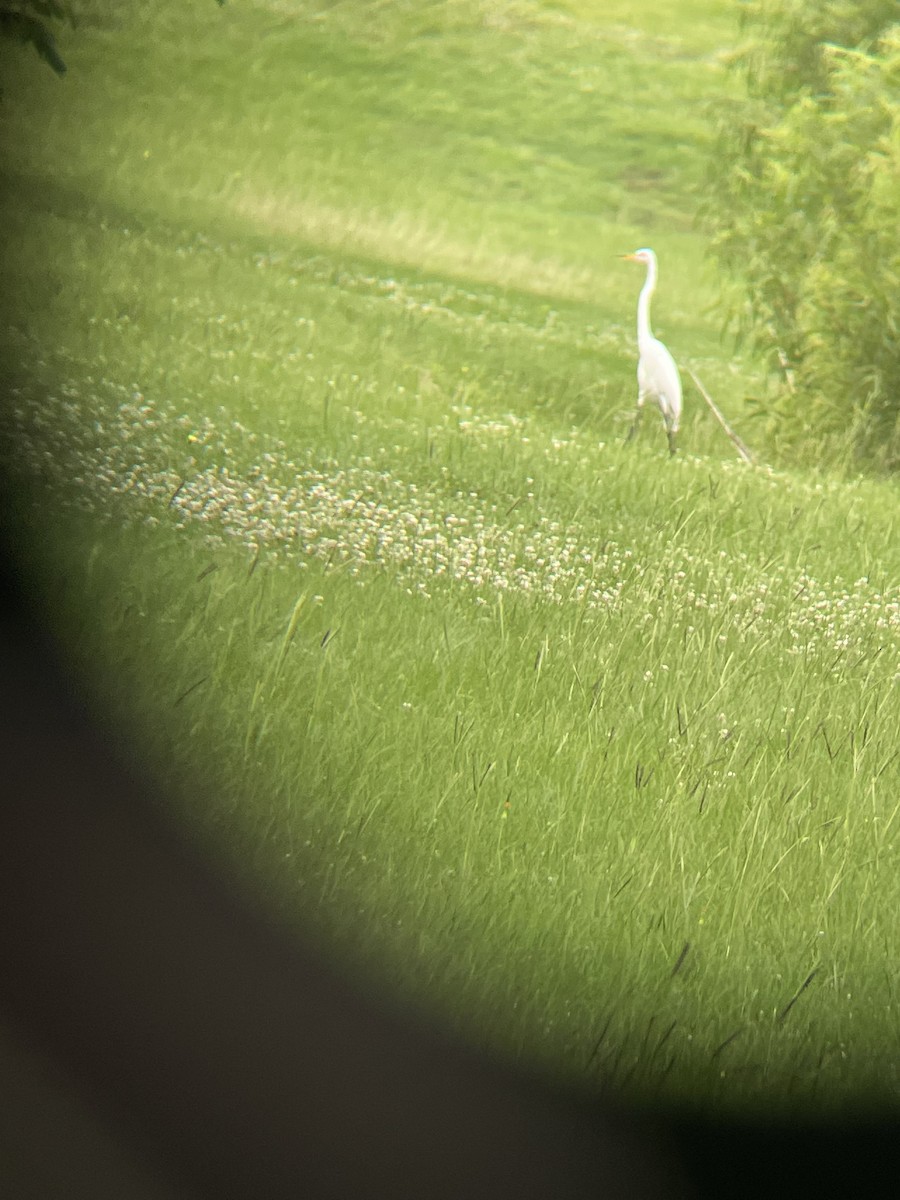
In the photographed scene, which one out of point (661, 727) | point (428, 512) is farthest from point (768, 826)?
point (428, 512)

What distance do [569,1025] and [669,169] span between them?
60.2 feet

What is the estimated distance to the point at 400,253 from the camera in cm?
1250

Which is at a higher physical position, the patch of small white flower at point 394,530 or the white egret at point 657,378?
the patch of small white flower at point 394,530

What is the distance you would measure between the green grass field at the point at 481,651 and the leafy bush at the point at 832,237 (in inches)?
15.0

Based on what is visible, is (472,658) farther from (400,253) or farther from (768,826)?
(400,253)

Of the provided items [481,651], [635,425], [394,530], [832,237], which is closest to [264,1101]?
[481,651]

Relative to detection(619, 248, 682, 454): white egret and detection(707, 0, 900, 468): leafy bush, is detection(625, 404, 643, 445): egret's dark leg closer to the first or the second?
detection(619, 248, 682, 454): white egret

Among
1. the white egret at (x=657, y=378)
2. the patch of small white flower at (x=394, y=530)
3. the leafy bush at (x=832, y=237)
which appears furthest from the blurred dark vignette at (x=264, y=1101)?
the leafy bush at (x=832, y=237)

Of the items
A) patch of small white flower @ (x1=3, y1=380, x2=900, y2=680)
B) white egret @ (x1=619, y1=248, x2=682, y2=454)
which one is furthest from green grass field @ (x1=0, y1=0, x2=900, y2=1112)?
white egret @ (x1=619, y1=248, x2=682, y2=454)

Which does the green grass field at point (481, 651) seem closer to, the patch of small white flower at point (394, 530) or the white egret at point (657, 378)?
the patch of small white flower at point (394, 530)

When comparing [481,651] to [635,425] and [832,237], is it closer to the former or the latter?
[635,425]

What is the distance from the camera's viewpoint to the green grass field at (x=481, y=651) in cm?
284

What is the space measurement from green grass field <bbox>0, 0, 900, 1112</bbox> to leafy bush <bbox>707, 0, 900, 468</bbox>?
381 millimetres

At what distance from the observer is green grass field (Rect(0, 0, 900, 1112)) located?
2842 mm
